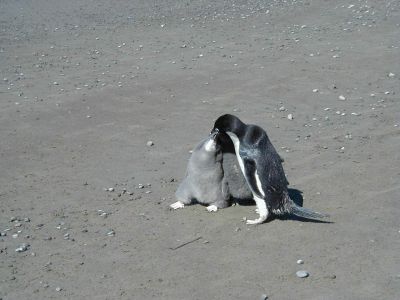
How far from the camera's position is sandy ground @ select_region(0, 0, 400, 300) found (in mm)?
4867

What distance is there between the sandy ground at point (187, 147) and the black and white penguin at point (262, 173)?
6.3 inches

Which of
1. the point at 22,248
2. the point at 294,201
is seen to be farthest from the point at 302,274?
the point at 22,248

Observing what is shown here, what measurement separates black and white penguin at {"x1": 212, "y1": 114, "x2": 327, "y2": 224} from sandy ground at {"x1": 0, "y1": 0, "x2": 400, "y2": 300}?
0.16m

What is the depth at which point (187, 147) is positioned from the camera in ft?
25.1

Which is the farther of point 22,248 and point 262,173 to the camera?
point 262,173

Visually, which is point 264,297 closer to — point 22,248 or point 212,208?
point 212,208

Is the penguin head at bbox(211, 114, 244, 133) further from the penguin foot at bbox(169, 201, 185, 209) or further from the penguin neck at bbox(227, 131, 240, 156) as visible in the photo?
the penguin foot at bbox(169, 201, 185, 209)

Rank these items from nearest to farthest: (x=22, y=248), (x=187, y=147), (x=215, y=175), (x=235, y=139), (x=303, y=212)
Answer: (x=22, y=248)
(x=303, y=212)
(x=235, y=139)
(x=215, y=175)
(x=187, y=147)

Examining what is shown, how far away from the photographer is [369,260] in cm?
490

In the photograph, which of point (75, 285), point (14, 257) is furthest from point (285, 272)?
point (14, 257)

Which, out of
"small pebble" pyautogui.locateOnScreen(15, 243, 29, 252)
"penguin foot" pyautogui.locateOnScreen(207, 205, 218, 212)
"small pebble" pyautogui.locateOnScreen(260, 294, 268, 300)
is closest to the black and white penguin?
"penguin foot" pyautogui.locateOnScreen(207, 205, 218, 212)

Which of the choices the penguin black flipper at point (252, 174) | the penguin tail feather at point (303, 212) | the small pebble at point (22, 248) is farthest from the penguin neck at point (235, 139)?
the small pebble at point (22, 248)

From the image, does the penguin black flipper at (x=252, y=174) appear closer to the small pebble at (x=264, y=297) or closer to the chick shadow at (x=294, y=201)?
the chick shadow at (x=294, y=201)

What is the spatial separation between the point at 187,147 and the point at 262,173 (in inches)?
90.4
